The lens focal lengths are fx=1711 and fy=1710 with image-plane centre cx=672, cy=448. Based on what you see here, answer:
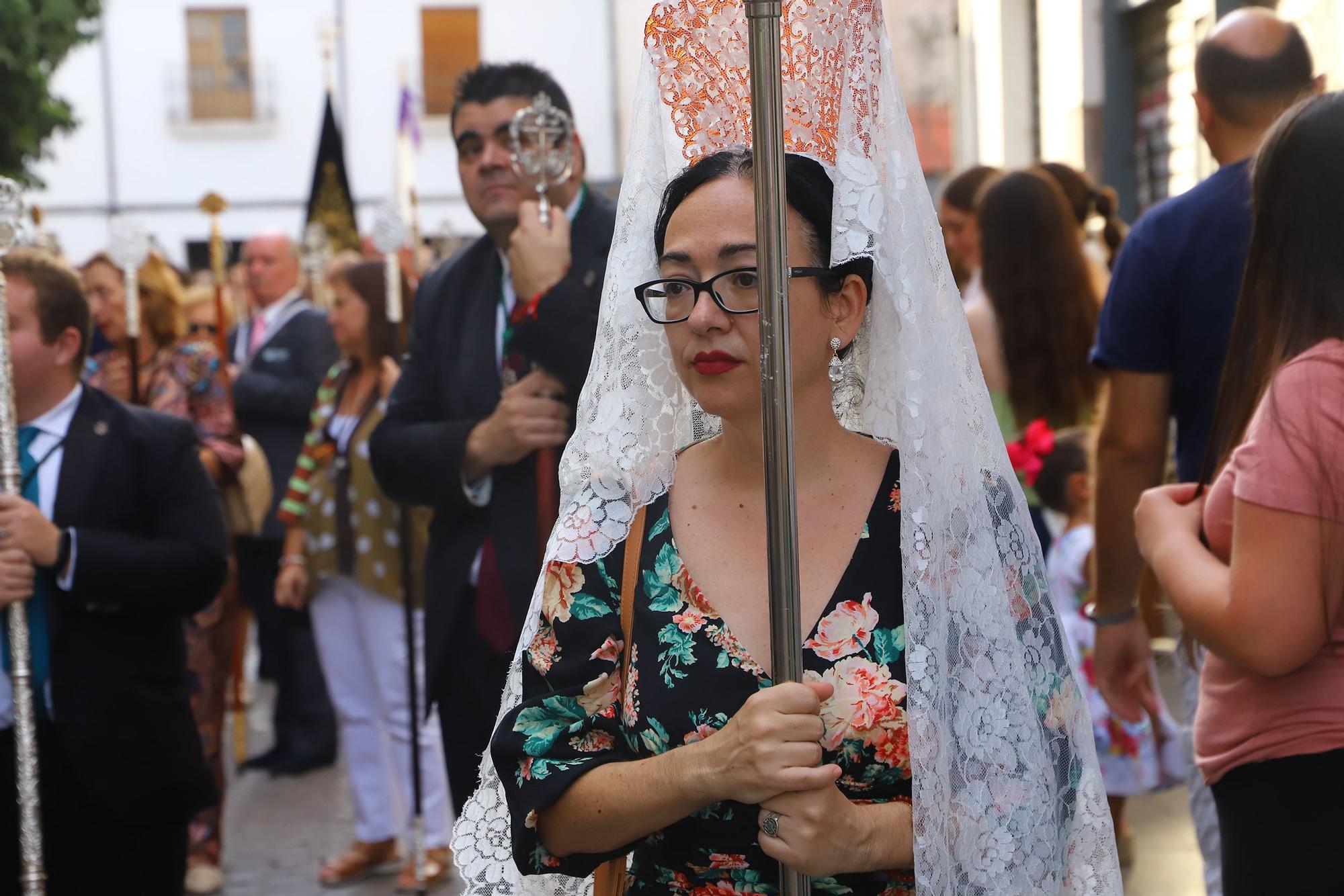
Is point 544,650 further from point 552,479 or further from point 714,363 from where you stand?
point 552,479

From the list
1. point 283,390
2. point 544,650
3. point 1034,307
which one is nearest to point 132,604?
point 544,650

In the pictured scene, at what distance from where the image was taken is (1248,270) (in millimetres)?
2818

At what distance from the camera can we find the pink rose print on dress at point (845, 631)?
229 cm

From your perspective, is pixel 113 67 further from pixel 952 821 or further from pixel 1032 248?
pixel 952 821

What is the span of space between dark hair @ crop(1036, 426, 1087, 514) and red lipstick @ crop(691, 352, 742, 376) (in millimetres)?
3120

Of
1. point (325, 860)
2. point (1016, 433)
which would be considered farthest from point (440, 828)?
point (1016, 433)

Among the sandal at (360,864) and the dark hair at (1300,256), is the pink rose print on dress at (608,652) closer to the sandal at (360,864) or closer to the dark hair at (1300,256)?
the dark hair at (1300,256)

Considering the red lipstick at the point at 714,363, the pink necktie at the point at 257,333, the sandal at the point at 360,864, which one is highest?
the pink necktie at the point at 257,333

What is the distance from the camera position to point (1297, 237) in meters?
2.69

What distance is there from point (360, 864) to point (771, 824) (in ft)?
14.1

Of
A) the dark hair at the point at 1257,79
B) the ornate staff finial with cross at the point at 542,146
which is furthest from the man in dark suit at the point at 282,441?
the dark hair at the point at 1257,79

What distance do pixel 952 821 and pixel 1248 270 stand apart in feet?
3.75

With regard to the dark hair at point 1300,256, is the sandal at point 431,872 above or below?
below

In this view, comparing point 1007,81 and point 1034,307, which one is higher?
point 1007,81
